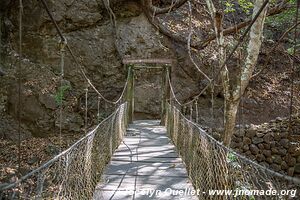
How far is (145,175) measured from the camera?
Result: 9.78ft

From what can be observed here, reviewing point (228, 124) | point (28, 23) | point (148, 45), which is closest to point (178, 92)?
point (148, 45)

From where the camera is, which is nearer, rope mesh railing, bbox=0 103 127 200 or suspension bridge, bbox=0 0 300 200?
rope mesh railing, bbox=0 103 127 200

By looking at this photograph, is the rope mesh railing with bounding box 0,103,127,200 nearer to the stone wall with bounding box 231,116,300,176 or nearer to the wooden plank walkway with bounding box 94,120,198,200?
the wooden plank walkway with bounding box 94,120,198,200

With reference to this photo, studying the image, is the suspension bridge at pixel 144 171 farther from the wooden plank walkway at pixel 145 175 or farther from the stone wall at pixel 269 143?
the stone wall at pixel 269 143

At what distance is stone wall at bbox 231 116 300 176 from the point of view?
536cm

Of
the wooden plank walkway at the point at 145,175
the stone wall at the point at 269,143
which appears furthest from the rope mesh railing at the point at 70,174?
the stone wall at the point at 269,143

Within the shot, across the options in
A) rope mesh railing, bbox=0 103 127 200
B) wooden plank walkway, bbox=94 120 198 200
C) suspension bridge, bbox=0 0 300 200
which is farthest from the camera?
wooden plank walkway, bbox=94 120 198 200

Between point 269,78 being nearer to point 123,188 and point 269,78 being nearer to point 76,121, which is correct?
point 76,121

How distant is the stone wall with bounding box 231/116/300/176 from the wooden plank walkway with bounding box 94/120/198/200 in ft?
5.50

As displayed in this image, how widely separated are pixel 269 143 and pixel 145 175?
3.08m

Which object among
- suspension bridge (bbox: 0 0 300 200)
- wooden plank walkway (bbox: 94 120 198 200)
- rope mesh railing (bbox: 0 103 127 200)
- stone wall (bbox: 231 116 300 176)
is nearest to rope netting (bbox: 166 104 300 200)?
suspension bridge (bbox: 0 0 300 200)

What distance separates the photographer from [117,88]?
7.26m

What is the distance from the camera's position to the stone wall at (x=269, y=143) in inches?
211

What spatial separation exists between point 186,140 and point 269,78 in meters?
5.19
